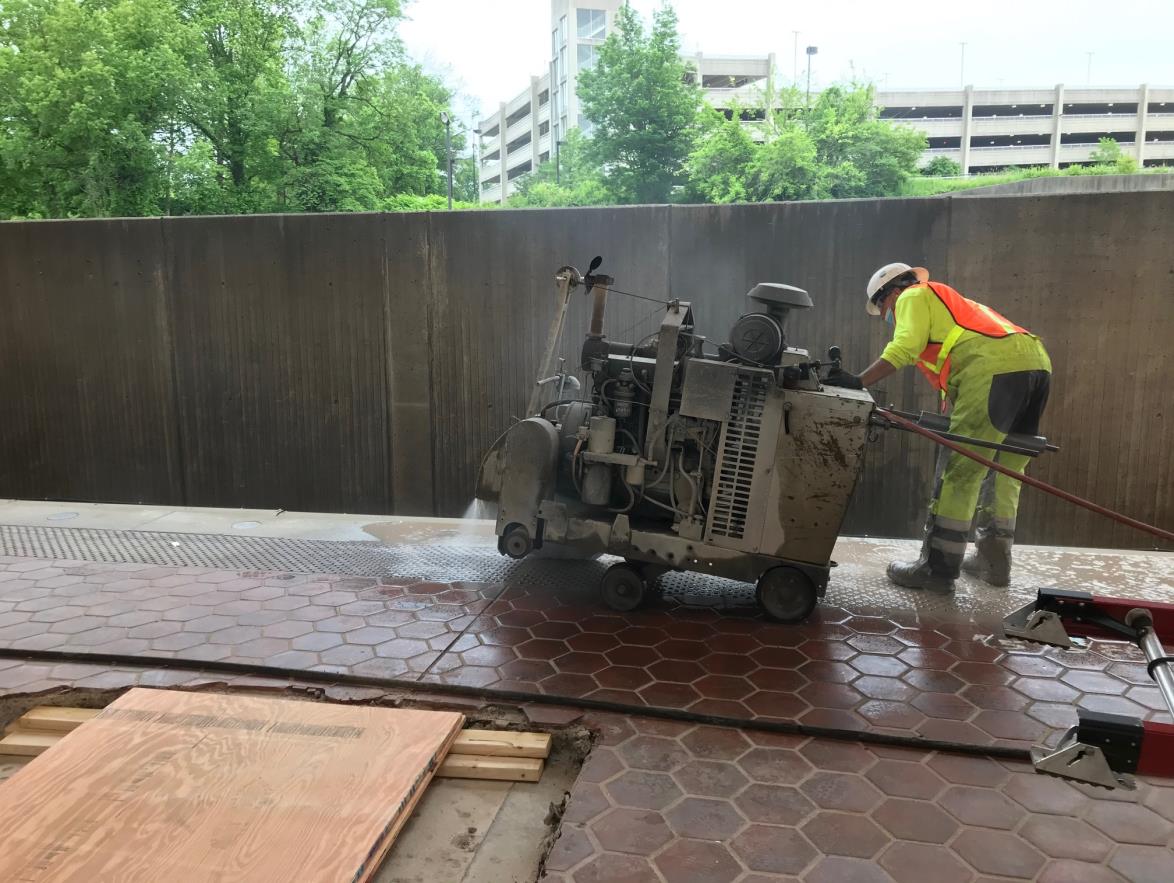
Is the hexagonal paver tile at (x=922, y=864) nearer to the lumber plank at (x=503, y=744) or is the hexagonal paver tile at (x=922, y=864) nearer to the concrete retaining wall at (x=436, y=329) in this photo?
the lumber plank at (x=503, y=744)

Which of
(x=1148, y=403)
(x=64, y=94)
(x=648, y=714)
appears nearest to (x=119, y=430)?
(x=648, y=714)

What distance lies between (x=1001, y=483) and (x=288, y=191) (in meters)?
22.7

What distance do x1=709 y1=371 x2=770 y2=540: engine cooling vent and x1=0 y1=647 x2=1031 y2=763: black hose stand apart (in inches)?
42.4

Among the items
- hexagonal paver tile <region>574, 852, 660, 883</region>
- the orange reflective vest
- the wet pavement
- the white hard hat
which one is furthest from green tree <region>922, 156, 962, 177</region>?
hexagonal paver tile <region>574, 852, 660, 883</region>

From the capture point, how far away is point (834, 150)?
34625 millimetres

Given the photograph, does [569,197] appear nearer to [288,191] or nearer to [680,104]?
[680,104]

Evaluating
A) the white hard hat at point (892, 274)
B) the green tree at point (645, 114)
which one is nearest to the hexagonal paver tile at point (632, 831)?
the white hard hat at point (892, 274)

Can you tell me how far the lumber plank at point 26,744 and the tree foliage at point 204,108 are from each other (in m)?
19.0

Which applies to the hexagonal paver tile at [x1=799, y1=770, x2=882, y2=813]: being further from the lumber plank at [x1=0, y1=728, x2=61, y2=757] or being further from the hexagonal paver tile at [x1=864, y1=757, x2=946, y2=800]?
the lumber plank at [x1=0, y1=728, x2=61, y2=757]

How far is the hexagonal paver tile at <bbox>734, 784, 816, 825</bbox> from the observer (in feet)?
8.46

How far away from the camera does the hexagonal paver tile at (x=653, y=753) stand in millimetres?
2867

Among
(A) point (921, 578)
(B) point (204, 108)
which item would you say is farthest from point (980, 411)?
(B) point (204, 108)

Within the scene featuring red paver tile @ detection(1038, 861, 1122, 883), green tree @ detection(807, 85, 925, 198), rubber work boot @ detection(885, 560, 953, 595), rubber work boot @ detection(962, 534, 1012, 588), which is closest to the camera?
red paver tile @ detection(1038, 861, 1122, 883)

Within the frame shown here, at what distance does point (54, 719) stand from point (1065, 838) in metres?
3.65
